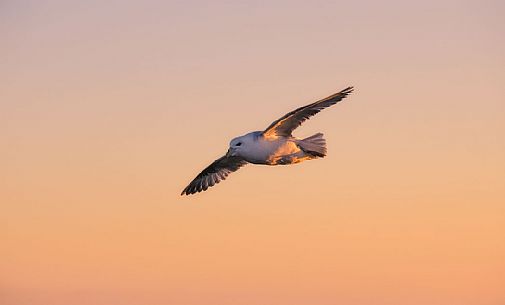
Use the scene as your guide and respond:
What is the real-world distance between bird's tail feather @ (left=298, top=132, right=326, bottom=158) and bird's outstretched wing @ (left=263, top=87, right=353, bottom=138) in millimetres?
503

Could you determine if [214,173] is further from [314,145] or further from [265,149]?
[265,149]

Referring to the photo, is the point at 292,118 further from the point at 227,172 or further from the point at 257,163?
the point at 227,172

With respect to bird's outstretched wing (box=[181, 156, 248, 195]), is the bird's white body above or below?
below

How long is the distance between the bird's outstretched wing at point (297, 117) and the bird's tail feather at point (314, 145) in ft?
1.65

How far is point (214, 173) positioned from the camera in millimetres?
32562

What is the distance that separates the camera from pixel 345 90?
25719 millimetres

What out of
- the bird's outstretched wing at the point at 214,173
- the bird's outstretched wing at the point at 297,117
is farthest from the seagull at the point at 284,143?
the bird's outstretched wing at the point at 214,173

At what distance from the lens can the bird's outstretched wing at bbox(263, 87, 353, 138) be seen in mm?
25797

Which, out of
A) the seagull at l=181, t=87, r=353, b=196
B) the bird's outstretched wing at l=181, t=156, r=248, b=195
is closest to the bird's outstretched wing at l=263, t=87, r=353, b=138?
the seagull at l=181, t=87, r=353, b=196

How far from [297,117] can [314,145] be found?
0.95m

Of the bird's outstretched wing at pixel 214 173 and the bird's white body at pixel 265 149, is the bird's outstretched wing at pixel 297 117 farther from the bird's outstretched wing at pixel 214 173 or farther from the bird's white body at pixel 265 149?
the bird's outstretched wing at pixel 214 173

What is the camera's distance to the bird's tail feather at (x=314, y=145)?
26.6m

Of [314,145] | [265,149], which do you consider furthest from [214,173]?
[265,149]

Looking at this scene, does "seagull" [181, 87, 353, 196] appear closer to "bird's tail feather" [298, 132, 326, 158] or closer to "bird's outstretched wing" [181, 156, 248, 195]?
"bird's tail feather" [298, 132, 326, 158]
